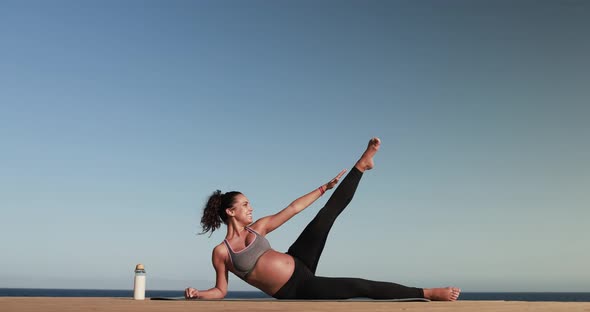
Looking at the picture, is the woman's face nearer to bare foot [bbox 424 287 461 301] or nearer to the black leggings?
the black leggings

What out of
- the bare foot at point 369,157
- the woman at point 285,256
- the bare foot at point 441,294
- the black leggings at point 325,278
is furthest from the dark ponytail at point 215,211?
the bare foot at point 441,294

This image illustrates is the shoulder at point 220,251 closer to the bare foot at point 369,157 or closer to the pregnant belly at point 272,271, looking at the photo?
the pregnant belly at point 272,271

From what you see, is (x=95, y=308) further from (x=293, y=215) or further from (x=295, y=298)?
(x=293, y=215)

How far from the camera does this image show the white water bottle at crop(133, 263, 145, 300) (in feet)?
17.7

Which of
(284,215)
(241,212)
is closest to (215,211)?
(241,212)

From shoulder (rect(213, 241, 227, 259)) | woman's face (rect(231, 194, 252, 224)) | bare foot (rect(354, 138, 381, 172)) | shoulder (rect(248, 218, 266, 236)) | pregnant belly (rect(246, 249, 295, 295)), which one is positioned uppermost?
bare foot (rect(354, 138, 381, 172))

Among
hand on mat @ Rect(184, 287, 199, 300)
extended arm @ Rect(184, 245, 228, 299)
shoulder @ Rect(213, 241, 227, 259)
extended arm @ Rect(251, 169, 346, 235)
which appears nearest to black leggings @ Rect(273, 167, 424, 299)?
extended arm @ Rect(251, 169, 346, 235)

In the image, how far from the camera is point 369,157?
21.1ft

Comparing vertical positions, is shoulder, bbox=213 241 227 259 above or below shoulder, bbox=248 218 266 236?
below

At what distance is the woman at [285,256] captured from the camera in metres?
5.27

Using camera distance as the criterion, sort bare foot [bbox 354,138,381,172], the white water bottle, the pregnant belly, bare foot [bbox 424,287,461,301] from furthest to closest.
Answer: bare foot [bbox 354,138,381,172] < the pregnant belly < the white water bottle < bare foot [bbox 424,287,461,301]

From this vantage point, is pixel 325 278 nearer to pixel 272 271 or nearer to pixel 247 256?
pixel 272 271

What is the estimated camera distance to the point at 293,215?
604 cm

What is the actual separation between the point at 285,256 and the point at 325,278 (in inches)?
17.1
